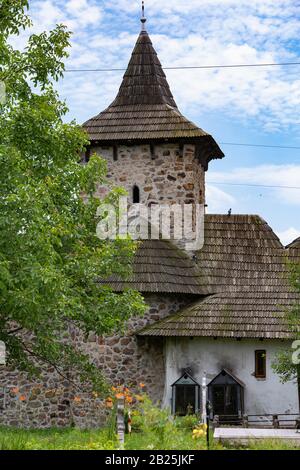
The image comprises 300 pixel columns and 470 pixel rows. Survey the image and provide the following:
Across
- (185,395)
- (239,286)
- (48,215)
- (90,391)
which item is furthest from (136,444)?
(239,286)

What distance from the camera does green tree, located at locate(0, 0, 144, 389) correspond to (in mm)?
14242

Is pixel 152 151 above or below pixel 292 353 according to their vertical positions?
above

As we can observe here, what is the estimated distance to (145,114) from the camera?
25.1 m

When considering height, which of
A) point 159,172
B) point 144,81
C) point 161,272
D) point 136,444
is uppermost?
point 144,81

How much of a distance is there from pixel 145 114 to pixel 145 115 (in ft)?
0.28

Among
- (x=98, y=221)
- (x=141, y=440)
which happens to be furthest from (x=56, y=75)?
(x=141, y=440)

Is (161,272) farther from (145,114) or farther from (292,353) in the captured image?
(145,114)

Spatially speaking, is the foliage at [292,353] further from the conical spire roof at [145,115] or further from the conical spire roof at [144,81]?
the conical spire roof at [144,81]

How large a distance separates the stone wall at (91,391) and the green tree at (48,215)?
181 inches

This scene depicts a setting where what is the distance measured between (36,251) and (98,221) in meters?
3.17

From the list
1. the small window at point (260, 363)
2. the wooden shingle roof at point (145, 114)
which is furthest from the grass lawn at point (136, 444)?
the wooden shingle roof at point (145, 114)

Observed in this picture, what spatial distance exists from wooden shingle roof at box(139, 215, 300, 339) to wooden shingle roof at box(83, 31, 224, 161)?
2572 mm

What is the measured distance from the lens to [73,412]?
22672 millimetres
